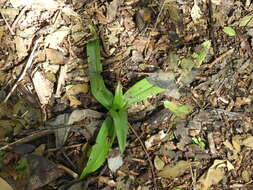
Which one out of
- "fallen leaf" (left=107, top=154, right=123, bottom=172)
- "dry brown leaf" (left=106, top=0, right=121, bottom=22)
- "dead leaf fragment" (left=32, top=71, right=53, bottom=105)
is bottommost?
"fallen leaf" (left=107, top=154, right=123, bottom=172)

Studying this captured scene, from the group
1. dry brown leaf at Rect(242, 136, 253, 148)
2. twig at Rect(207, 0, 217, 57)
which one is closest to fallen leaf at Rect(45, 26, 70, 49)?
twig at Rect(207, 0, 217, 57)

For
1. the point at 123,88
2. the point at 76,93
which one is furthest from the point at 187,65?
the point at 76,93

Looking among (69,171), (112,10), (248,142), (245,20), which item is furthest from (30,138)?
(245,20)

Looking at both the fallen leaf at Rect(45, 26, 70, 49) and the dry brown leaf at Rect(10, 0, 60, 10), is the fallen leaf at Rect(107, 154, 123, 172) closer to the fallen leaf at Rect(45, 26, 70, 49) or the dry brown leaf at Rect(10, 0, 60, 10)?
the fallen leaf at Rect(45, 26, 70, 49)

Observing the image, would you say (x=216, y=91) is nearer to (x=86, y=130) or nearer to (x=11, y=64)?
(x=86, y=130)

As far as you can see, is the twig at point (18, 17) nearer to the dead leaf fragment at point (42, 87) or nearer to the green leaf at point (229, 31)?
the dead leaf fragment at point (42, 87)

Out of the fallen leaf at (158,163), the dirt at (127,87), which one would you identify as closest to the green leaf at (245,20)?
the dirt at (127,87)

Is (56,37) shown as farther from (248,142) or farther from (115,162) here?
(248,142)
